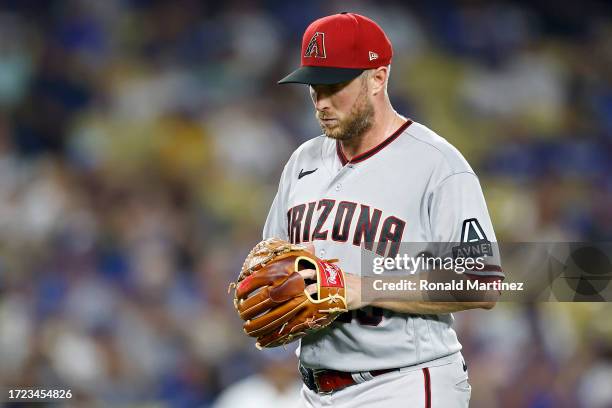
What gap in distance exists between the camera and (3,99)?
18.0ft

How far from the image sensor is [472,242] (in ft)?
6.95

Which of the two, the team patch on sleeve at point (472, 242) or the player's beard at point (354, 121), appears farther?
the player's beard at point (354, 121)

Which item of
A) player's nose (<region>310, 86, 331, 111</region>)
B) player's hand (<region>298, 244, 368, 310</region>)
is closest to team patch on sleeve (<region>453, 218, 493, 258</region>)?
player's hand (<region>298, 244, 368, 310</region>)

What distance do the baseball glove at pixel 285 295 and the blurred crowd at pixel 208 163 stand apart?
5.10 feet

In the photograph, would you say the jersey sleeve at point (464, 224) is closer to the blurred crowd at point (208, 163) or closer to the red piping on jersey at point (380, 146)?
the red piping on jersey at point (380, 146)

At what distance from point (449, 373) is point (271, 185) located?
10.1ft

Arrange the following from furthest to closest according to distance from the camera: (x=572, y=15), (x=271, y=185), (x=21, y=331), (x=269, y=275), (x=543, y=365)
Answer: (x=572, y=15) < (x=271, y=185) < (x=21, y=331) < (x=543, y=365) < (x=269, y=275)

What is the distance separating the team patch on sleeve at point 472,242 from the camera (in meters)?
2.11

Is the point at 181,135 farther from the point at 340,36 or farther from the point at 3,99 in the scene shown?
the point at 340,36

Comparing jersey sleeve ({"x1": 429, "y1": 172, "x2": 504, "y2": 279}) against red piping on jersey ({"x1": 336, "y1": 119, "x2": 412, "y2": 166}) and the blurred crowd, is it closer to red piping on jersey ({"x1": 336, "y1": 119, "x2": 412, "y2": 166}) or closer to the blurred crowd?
red piping on jersey ({"x1": 336, "y1": 119, "x2": 412, "y2": 166})

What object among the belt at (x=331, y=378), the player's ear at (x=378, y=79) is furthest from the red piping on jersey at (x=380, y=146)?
the belt at (x=331, y=378)

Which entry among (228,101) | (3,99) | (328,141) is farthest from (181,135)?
(328,141)

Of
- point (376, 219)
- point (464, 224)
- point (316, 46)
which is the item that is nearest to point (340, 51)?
point (316, 46)

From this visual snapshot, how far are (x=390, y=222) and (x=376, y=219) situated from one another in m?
0.04
